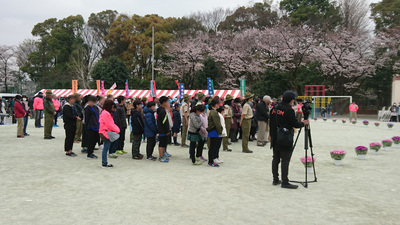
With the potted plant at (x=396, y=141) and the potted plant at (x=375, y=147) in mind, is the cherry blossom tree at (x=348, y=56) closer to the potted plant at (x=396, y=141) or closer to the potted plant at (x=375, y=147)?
the potted plant at (x=396, y=141)

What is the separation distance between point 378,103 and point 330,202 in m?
35.5

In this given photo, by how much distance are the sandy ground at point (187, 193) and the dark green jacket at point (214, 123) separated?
2.96 feet

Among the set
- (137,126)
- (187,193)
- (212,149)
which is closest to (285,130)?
(187,193)

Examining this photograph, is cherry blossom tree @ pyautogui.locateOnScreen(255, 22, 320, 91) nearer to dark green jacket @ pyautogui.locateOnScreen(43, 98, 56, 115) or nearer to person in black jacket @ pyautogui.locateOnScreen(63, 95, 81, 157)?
dark green jacket @ pyautogui.locateOnScreen(43, 98, 56, 115)

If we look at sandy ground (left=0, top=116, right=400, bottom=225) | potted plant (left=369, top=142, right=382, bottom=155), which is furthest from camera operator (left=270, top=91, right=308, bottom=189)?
potted plant (left=369, top=142, right=382, bottom=155)

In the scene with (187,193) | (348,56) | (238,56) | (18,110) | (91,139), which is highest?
(238,56)

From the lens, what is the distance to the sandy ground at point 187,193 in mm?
4109

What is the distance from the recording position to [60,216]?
160 inches

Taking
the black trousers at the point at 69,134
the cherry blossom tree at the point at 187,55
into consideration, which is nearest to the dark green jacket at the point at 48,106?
the black trousers at the point at 69,134

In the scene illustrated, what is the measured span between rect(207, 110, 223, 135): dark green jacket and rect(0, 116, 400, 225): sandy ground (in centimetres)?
90

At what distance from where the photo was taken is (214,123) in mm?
7418

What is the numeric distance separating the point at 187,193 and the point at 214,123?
2545 mm

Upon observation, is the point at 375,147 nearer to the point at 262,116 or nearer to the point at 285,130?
the point at 262,116

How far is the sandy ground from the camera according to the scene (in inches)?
162
